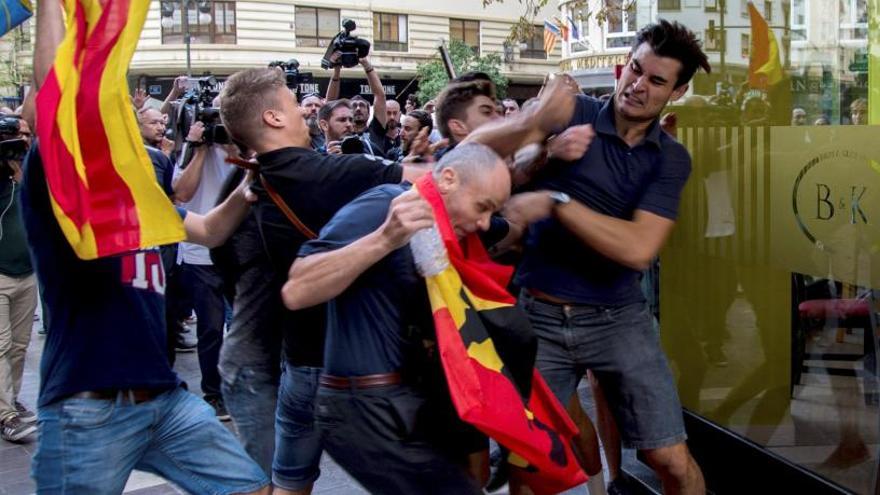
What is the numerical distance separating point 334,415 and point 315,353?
752mm

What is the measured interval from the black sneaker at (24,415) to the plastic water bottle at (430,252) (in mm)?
4508

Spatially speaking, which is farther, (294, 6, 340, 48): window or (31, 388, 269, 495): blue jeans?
(294, 6, 340, 48): window

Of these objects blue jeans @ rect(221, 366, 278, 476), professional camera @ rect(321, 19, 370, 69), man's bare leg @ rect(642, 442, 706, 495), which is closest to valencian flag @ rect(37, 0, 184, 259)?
blue jeans @ rect(221, 366, 278, 476)

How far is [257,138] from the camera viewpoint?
360cm

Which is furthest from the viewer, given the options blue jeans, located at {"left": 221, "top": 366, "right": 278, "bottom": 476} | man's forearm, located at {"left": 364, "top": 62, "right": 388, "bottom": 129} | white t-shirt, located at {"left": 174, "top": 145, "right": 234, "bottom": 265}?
man's forearm, located at {"left": 364, "top": 62, "right": 388, "bottom": 129}

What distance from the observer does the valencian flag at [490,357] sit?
2691mm

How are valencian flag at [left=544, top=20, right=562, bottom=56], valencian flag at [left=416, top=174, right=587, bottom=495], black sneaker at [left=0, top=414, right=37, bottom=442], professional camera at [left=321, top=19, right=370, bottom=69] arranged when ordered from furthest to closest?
1. valencian flag at [left=544, top=20, right=562, bottom=56]
2. professional camera at [left=321, top=19, right=370, bottom=69]
3. black sneaker at [left=0, top=414, right=37, bottom=442]
4. valencian flag at [left=416, top=174, right=587, bottom=495]

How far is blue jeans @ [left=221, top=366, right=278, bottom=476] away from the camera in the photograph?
4203mm

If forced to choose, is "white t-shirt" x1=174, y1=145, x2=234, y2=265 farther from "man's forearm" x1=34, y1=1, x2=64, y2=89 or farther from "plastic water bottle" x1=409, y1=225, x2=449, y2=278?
"plastic water bottle" x1=409, y1=225, x2=449, y2=278

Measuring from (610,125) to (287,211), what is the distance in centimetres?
130

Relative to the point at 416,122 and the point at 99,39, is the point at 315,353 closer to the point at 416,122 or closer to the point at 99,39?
the point at 99,39

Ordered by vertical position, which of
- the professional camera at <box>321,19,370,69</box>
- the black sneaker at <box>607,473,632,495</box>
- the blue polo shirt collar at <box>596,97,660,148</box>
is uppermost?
the professional camera at <box>321,19,370,69</box>

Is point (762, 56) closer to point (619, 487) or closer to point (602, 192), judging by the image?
point (602, 192)

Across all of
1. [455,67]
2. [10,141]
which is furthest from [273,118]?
[455,67]
